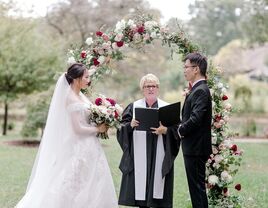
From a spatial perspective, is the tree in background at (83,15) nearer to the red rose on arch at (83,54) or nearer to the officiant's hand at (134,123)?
the red rose on arch at (83,54)

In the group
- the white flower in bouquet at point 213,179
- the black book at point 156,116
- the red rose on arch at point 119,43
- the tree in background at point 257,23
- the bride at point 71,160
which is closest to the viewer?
the black book at point 156,116

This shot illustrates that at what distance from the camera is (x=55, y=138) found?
6645mm

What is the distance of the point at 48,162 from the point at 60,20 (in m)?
23.1

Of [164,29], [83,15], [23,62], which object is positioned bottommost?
[164,29]

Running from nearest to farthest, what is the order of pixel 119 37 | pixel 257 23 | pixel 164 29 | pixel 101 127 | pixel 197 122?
pixel 197 122, pixel 101 127, pixel 164 29, pixel 119 37, pixel 257 23

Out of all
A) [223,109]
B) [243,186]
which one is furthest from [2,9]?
[223,109]

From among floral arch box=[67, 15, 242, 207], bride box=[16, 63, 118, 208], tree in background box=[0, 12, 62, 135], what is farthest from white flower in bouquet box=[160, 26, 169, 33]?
tree in background box=[0, 12, 62, 135]

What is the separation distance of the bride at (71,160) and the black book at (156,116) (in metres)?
0.51

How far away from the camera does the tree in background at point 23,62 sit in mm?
19891

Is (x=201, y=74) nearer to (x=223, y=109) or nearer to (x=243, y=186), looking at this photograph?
(x=223, y=109)

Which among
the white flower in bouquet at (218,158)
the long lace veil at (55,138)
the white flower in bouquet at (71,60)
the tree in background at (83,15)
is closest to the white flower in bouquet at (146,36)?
the white flower in bouquet at (71,60)

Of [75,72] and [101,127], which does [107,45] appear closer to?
[75,72]

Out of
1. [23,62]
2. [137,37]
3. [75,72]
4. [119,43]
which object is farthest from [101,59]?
[23,62]

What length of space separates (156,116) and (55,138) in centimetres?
131
